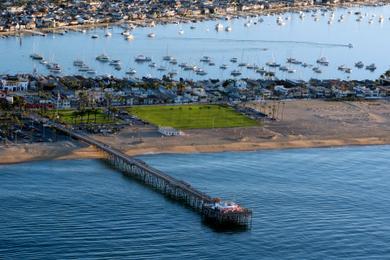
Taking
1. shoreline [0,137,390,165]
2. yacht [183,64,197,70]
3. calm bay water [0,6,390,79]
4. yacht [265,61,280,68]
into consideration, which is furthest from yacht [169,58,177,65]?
shoreline [0,137,390,165]

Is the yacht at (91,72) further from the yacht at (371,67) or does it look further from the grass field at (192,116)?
the yacht at (371,67)

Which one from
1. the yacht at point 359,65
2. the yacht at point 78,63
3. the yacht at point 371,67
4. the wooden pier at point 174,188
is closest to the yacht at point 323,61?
the yacht at point 359,65

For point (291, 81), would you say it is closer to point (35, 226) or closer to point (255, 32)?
point (255, 32)

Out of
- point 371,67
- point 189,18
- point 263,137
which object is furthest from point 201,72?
point 189,18

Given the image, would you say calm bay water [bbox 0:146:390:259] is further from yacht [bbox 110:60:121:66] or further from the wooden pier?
yacht [bbox 110:60:121:66]

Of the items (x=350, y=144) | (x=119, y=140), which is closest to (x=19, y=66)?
(x=119, y=140)
